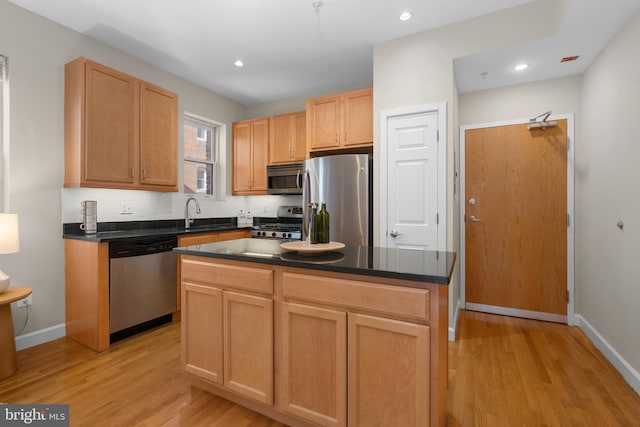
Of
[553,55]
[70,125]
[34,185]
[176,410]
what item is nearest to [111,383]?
[176,410]

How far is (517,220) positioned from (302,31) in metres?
2.97

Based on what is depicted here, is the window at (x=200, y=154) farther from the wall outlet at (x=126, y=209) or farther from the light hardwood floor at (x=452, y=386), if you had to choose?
the light hardwood floor at (x=452, y=386)

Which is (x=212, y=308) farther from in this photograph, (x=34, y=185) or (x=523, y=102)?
(x=523, y=102)

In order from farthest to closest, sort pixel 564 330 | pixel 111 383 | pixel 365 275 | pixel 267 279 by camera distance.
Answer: pixel 564 330, pixel 111 383, pixel 267 279, pixel 365 275

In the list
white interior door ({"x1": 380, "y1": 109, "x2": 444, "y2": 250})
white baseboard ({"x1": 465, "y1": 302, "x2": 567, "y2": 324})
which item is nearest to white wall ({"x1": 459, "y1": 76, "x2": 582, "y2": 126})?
white interior door ({"x1": 380, "y1": 109, "x2": 444, "y2": 250})

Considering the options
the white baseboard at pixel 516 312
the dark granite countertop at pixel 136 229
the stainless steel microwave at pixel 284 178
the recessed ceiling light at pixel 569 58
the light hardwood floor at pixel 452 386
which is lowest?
the light hardwood floor at pixel 452 386

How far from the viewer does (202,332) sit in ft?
6.05

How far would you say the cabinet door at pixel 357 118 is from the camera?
3.36 metres

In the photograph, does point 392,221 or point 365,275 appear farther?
point 392,221

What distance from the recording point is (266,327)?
1.60 m

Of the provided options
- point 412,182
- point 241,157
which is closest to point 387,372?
point 412,182

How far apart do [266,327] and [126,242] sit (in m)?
1.82

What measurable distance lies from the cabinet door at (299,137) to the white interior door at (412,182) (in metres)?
1.45

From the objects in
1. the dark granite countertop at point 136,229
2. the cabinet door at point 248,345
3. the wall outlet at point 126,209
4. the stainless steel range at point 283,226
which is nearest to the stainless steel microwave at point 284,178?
the stainless steel range at point 283,226
